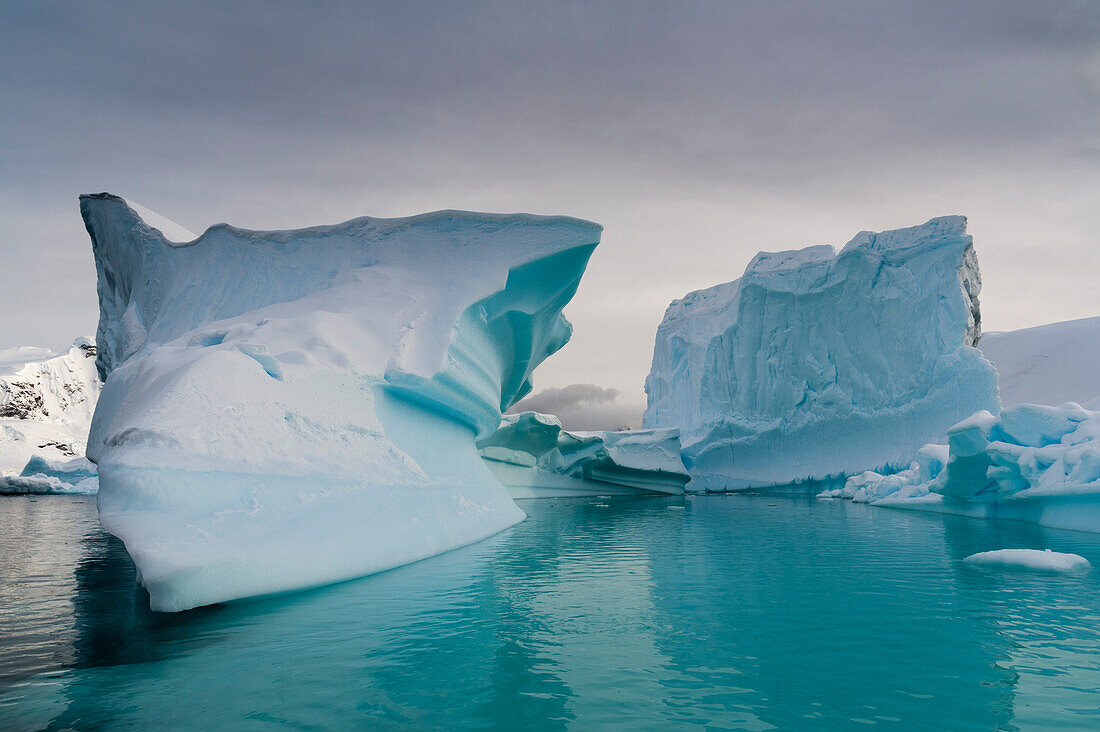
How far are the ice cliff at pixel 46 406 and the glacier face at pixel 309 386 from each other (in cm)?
2813

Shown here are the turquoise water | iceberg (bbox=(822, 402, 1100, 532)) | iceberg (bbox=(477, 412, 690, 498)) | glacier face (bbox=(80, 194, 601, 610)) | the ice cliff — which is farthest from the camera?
the ice cliff

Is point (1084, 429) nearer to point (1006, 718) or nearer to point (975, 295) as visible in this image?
point (1006, 718)

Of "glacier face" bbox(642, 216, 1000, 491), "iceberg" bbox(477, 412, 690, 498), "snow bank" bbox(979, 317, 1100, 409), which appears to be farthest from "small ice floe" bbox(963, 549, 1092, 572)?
"snow bank" bbox(979, 317, 1100, 409)

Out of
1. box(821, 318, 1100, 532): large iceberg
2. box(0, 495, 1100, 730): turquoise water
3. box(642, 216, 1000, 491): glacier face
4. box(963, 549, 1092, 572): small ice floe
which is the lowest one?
box(0, 495, 1100, 730): turquoise water

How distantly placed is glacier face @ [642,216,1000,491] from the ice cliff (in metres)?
28.3

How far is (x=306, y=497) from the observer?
4.80 meters

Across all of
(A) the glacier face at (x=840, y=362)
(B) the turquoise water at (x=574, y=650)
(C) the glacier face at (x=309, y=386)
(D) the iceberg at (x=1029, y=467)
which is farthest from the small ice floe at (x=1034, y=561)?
(A) the glacier face at (x=840, y=362)

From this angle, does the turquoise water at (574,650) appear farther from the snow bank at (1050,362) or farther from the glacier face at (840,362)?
the snow bank at (1050,362)

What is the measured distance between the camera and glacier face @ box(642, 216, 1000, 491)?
19.1 metres

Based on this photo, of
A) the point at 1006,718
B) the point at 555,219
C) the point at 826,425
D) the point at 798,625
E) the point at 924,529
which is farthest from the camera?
the point at 826,425

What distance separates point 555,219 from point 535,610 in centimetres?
584

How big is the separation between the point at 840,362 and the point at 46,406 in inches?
2463

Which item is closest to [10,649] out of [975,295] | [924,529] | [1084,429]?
[924,529]

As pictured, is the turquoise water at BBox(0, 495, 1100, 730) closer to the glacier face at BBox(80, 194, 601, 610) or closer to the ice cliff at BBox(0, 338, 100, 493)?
the glacier face at BBox(80, 194, 601, 610)
